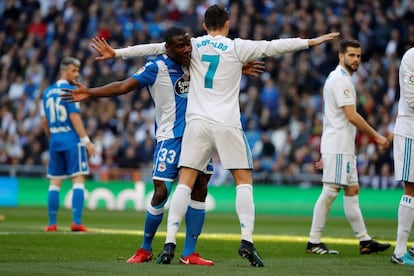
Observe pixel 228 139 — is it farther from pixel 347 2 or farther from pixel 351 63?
pixel 347 2

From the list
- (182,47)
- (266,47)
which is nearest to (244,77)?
(182,47)

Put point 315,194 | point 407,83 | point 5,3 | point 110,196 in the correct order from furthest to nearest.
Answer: point 5,3 → point 110,196 → point 315,194 → point 407,83

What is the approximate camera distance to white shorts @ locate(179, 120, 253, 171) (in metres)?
9.89

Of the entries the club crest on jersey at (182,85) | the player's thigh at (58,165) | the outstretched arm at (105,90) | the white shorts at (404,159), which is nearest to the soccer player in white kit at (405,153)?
the white shorts at (404,159)

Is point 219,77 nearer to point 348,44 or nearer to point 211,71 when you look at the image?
point 211,71

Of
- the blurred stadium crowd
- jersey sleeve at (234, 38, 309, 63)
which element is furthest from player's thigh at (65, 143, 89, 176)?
the blurred stadium crowd

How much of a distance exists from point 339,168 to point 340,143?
308mm

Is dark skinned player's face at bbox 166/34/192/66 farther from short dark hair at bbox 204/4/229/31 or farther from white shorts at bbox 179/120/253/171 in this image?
white shorts at bbox 179/120/253/171

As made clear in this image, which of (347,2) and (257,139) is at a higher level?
(347,2)

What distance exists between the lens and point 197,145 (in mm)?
9984

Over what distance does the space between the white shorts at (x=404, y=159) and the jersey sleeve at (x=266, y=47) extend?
1.90 metres

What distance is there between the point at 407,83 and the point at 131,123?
18.0 meters

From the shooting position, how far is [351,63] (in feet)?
41.7

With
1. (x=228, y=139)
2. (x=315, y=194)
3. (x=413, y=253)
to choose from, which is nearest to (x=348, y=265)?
(x=413, y=253)
